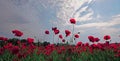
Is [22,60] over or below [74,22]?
below

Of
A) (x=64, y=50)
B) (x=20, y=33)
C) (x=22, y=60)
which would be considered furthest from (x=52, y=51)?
(x=22, y=60)

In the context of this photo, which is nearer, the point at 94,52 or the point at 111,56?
the point at 111,56

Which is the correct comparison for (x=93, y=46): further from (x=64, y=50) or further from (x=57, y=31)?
(x=57, y=31)

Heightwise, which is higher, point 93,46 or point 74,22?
point 74,22

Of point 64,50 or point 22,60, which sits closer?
point 22,60

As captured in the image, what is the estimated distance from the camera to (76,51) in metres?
9.90

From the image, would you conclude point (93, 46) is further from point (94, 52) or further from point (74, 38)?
point (74, 38)

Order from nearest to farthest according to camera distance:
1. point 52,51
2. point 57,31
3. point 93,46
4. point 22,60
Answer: point 22,60
point 93,46
point 52,51
point 57,31

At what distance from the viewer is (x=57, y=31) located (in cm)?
1077

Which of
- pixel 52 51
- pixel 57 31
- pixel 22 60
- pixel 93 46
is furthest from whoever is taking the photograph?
pixel 57 31

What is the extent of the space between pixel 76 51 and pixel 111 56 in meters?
1.52

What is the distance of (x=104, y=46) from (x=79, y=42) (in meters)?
0.87

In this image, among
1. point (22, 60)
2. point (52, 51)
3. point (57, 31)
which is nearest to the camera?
point (22, 60)

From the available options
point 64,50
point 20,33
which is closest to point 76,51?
point 64,50
